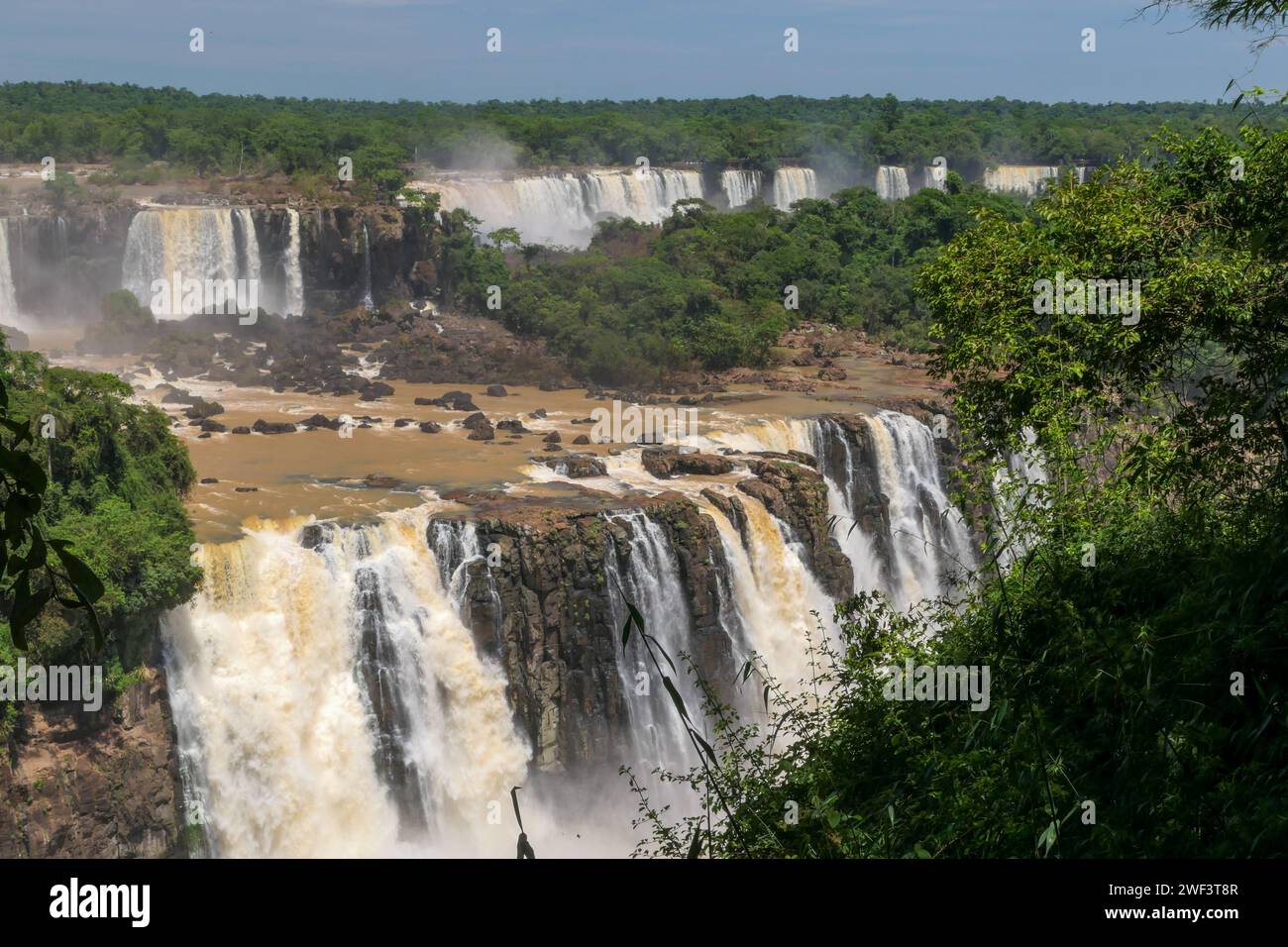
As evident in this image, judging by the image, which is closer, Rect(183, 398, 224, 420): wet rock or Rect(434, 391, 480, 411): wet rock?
Rect(183, 398, 224, 420): wet rock

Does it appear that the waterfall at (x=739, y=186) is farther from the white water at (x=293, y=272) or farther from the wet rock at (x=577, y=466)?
the wet rock at (x=577, y=466)

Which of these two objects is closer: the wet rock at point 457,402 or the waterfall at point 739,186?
the wet rock at point 457,402

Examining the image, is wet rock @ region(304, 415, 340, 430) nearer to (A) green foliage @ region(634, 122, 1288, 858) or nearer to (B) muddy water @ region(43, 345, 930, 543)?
(B) muddy water @ region(43, 345, 930, 543)

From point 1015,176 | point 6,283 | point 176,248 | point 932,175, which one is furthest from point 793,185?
point 6,283

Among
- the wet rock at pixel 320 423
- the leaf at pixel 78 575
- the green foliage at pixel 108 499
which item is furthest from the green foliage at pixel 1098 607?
the wet rock at pixel 320 423

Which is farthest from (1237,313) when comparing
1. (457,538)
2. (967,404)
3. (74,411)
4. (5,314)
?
(5,314)

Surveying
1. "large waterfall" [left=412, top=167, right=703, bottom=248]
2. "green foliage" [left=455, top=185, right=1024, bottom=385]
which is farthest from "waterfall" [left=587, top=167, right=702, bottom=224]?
"green foliage" [left=455, top=185, right=1024, bottom=385]
